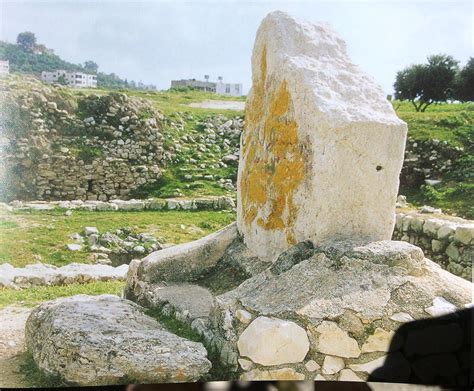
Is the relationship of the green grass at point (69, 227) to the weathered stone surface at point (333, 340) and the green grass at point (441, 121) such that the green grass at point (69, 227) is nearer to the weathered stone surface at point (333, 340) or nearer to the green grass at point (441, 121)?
the green grass at point (441, 121)

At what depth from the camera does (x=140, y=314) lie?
448 centimetres

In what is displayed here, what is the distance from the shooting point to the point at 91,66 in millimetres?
5289

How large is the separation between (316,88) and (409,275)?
1414 mm

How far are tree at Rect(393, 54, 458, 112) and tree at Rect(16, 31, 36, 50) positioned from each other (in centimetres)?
306

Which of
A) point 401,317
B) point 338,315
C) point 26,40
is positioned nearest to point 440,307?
point 401,317

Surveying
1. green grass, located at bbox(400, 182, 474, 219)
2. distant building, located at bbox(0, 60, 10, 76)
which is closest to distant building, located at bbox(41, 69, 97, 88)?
distant building, located at bbox(0, 60, 10, 76)

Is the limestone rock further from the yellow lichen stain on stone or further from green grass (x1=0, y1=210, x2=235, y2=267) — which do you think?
green grass (x1=0, y1=210, x2=235, y2=267)

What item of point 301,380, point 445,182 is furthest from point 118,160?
point 445,182

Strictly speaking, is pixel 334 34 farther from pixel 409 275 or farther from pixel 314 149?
pixel 409 275

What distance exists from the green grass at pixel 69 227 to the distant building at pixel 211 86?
1226mm

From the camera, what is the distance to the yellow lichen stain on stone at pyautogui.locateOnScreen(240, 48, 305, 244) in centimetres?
451

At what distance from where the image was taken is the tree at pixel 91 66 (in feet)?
17.1

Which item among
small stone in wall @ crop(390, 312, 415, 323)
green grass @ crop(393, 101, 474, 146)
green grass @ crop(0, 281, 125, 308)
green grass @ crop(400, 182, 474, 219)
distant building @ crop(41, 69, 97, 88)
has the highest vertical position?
distant building @ crop(41, 69, 97, 88)

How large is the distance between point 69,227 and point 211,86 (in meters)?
1.80
